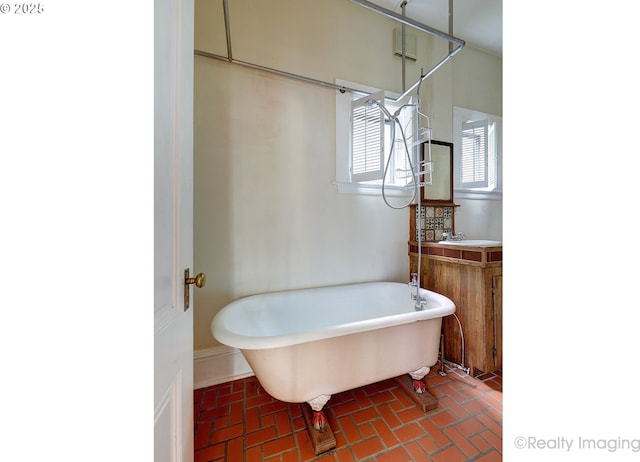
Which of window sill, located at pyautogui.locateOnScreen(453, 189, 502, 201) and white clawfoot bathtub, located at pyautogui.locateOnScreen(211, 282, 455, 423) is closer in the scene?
white clawfoot bathtub, located at pyautogui.locateOnScreen(211, 282, 455, 423)

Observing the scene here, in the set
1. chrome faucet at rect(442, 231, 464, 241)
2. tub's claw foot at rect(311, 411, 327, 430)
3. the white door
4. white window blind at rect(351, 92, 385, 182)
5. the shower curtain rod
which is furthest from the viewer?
chrome faucet at rect(442, 231, 464, 241)

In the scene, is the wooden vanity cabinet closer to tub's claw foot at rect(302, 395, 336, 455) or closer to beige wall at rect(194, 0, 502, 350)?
beige wall at rect(194, 0, 502, 350)

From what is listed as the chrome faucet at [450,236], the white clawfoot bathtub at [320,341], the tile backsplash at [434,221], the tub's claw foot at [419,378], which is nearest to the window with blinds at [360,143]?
the tile backsplash at [434,221]

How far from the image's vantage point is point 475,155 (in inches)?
105

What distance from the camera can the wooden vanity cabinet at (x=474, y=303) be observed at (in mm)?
1651

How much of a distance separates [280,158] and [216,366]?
1571mm

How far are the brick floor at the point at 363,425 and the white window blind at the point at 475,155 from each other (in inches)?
77.4

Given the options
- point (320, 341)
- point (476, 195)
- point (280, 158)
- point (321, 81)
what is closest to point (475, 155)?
point (476, 195)

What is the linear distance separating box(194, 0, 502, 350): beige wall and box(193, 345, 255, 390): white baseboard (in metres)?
0.08

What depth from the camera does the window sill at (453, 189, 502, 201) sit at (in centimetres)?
258

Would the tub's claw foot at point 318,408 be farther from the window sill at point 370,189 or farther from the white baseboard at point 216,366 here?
the window sill at point 370,189

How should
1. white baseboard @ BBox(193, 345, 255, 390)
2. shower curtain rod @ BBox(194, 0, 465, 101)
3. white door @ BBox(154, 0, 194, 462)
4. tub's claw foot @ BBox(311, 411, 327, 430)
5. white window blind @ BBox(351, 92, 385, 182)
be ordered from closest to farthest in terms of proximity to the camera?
white door @ BBox(154, 0, 194, 462), tub's claw foot @ BBox(311, 411, 327, 430), shower curtain rod @ BBox(194, 0, 465, 101), white baseboard @ BBox(193, 345, 255, 390), white window blind @ BBox(351, 92, 385, 182)

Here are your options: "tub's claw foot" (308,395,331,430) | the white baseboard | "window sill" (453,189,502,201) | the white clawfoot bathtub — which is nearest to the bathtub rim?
the white clawfoot bathtub
